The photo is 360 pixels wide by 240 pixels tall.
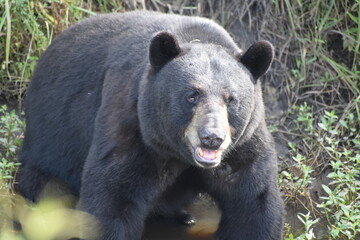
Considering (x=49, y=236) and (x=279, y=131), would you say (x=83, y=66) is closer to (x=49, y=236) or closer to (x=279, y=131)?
(x=49, y=236)

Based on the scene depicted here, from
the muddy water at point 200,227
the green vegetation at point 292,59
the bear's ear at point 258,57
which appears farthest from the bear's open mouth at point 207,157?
the green vegetation at point 292,59

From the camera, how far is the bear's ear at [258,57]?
19.1ft

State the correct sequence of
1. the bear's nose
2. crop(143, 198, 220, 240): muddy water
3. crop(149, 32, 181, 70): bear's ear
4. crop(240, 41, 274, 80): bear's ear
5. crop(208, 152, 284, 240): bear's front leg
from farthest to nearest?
crop(143, 198, 220, 240): muddy water
crop(208, 152, 284, 240): bear's front leg
crop(240, 41, 274, 80): bear's ear
crop(149, 32, 181, 70): bear's ear
the bear's nose

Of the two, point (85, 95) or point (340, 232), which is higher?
point (85, 95)

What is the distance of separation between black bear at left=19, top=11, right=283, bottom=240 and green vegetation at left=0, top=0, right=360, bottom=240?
42.8 inches

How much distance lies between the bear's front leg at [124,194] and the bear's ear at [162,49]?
688 mm

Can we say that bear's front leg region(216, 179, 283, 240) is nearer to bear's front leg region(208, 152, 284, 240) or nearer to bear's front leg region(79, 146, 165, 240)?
bear's front leg region(208, 152, 284, 240)

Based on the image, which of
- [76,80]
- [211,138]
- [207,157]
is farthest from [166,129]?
[76,80]

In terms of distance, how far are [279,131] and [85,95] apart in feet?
7.58

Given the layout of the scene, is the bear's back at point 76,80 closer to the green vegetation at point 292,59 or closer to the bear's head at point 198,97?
the green vegetation at point 292,59

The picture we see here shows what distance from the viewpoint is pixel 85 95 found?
7016mm

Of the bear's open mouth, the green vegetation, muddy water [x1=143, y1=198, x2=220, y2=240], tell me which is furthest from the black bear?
the green vegetation

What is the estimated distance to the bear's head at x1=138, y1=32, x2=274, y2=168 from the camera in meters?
5.50

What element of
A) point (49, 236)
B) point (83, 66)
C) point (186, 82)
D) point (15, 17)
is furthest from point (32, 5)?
point (186, 82)
